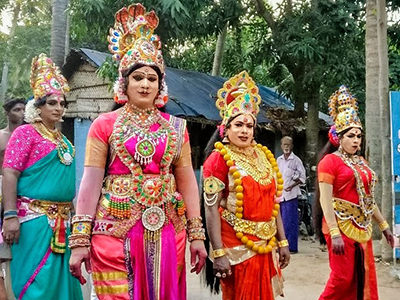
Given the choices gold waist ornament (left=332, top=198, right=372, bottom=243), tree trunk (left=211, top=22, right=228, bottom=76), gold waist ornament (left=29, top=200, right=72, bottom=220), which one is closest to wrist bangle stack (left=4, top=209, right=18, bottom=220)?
gold waist ornament (left=29, top=200, right=72, bottom=220)

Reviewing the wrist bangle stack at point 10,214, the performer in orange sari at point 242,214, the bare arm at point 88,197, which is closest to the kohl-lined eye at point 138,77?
the bare arm at point 88,197

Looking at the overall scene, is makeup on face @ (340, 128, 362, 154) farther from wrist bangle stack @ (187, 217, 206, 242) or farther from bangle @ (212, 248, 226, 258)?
wrist bangle stack @ (187, 217, 206, 242)

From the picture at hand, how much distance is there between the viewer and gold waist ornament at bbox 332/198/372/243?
4.46 meters

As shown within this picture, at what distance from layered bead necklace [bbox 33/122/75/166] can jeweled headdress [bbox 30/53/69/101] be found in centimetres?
25

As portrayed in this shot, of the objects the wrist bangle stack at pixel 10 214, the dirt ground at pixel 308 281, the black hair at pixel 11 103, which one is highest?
the black hair at pixel 11 103

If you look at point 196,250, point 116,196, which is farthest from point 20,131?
point 196,250

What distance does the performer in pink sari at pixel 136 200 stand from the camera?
2816 mm

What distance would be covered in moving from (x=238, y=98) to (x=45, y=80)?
1589mm

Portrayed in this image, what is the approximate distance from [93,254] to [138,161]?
0.56 m

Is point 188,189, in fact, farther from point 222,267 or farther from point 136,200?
point 222,267

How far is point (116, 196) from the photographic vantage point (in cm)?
286

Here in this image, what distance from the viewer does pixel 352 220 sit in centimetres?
447

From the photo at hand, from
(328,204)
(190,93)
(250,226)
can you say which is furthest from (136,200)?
(190,93)

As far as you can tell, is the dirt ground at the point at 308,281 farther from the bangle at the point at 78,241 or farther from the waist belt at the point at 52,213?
the bangle at the point at 78,241
